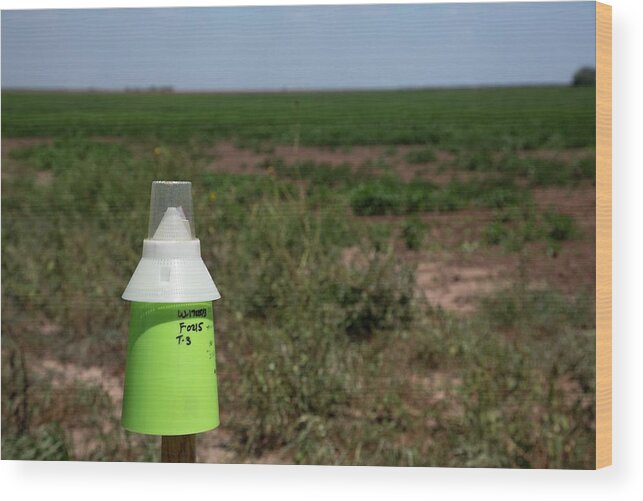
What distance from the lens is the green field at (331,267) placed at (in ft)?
8.01

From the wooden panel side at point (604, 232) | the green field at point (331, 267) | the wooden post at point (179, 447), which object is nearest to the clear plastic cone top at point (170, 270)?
the wooden post at point (179, 447)

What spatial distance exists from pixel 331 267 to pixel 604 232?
32.9 inches

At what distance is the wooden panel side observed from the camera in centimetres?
221

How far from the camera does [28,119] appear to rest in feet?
8.59

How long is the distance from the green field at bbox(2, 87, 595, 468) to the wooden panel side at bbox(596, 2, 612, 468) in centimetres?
8

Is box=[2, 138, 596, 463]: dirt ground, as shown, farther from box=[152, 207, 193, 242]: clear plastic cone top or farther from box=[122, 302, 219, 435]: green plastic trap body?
box=[152, 207, 193, 242]: clear plastic cone top

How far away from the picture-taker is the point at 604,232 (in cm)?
A: 223

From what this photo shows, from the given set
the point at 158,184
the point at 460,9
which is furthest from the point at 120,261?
the point at 460,9

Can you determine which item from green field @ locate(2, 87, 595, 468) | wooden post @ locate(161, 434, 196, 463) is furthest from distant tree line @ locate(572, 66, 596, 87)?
wooden post @ locate(161, 434, 196, 463)

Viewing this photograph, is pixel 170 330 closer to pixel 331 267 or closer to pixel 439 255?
pixel 331 267

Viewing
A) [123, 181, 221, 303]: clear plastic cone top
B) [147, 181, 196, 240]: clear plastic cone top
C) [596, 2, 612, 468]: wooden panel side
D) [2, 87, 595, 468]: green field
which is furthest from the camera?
[2, 87, 595, 468]: green field

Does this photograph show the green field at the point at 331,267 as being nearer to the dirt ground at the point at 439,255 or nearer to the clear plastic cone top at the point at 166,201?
the dirt ground at the point at 439,255

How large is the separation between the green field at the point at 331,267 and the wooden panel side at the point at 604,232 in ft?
0.25

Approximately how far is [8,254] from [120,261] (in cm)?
36
